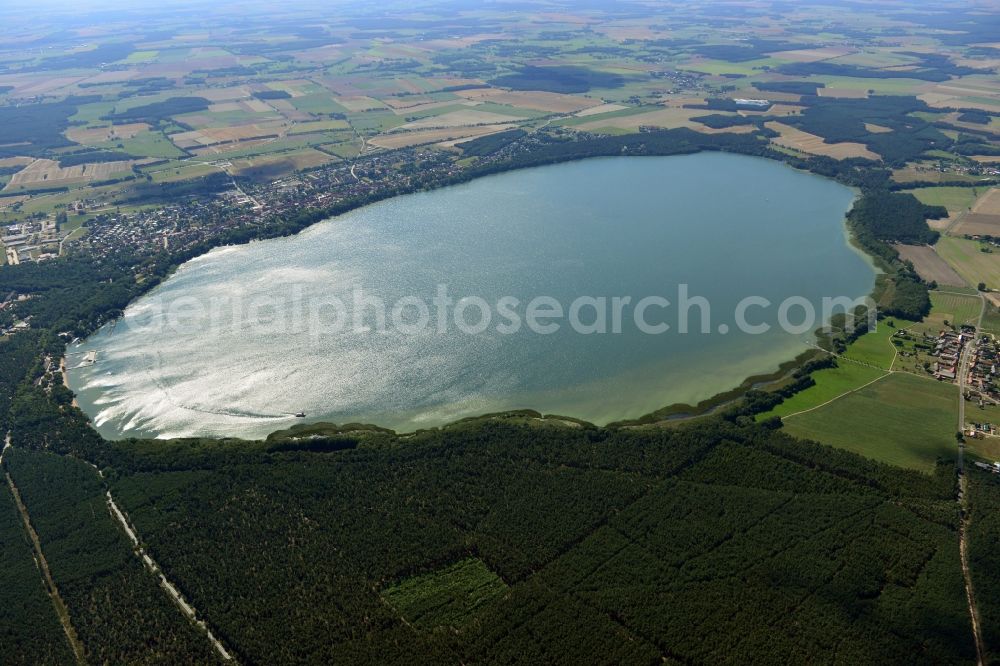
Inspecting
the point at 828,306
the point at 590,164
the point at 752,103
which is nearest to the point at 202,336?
the point at 828,306

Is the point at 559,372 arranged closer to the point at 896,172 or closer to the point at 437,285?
the point at 437,285

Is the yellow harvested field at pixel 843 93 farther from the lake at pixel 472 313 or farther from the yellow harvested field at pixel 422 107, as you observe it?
the yellow harvested field at pixel 422 107

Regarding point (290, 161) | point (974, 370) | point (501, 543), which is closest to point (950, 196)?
point (974, 370)

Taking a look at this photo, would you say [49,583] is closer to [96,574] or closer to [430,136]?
[96,574]

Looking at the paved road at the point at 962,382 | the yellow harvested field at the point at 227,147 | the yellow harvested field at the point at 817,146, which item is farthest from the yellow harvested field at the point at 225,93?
the paved road at the point at 962,382

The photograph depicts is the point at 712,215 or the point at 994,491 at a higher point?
the point at 712,215

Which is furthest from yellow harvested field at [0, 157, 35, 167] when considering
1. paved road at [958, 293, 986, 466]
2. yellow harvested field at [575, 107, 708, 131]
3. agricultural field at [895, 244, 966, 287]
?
paved road at [958, 293, 986, 466]
